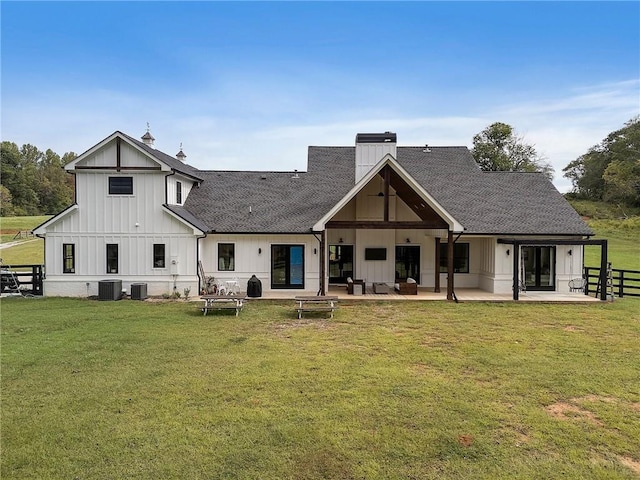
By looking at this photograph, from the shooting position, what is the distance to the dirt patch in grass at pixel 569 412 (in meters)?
6.05

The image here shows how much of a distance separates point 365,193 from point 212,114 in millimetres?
17479

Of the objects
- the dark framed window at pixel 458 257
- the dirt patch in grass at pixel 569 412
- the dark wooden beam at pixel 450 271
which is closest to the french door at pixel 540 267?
the dark framed window at pixel 458 257

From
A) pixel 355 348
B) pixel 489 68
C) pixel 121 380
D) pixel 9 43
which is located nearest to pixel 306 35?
pixel 489 68

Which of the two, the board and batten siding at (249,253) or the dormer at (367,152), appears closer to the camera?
the board and batten siding at (249,253)

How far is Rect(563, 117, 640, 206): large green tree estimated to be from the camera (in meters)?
50.6

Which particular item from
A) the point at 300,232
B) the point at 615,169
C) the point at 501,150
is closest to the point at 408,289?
the point at 300,232

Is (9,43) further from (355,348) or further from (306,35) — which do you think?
(355,348)

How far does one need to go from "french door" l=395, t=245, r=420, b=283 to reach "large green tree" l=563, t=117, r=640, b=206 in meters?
44.8

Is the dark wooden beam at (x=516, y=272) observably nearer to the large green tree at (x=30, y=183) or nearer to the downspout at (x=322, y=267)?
the downspout at (x=322, y=267)

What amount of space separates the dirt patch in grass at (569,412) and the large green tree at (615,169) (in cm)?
5471

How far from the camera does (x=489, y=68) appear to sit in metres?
22.8

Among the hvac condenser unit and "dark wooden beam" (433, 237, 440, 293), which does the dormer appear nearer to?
"dark wooden beam" (433, 237, 440, 293)

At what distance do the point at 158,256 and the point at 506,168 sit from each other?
38.5 metres

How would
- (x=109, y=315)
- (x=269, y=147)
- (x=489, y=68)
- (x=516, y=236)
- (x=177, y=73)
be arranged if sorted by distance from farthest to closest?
(x=269, y=147), (x=177, y=73), (x=489, y=68), (x=516, y=236), (x=109, y=315)
